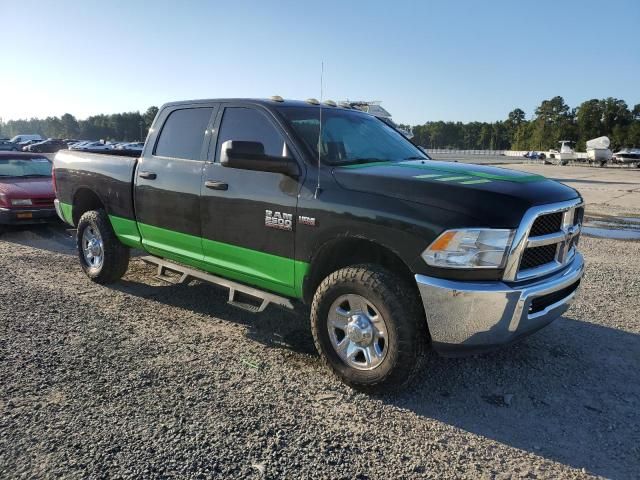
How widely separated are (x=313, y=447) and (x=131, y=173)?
3490mm

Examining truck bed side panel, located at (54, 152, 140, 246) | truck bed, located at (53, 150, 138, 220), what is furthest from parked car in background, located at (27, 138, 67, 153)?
truck bed side panel, located at (54, 152, 140, 246)

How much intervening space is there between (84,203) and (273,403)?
13.4ft

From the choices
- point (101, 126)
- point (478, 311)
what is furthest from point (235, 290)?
point (101, 126)

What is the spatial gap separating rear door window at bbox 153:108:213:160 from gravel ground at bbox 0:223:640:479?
1573 millimetres

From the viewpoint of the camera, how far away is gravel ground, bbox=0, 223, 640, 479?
9.03 ft

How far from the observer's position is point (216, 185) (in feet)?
13.9

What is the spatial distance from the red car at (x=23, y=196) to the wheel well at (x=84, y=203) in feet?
10.3

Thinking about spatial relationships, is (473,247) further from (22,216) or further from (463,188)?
(22,216)

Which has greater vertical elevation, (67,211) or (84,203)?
(84,203)

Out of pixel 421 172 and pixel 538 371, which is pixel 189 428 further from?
pixel 538 371

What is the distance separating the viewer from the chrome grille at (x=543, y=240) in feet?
9.97

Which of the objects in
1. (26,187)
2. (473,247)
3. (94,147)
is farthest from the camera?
(94,147)

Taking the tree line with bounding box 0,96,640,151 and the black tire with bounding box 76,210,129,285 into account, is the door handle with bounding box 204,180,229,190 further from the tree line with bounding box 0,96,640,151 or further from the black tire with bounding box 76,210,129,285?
the tree line with bounding box 0,96,640,151

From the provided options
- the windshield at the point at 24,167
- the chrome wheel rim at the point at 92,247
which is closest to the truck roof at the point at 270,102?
the chrome wheel rim at the point at 92,247
